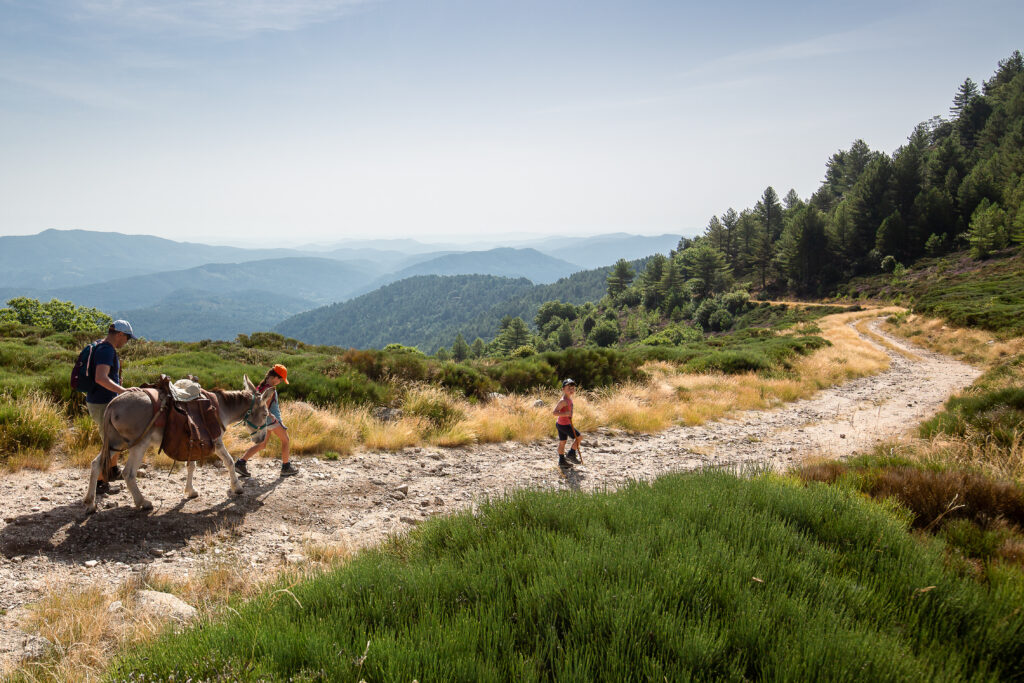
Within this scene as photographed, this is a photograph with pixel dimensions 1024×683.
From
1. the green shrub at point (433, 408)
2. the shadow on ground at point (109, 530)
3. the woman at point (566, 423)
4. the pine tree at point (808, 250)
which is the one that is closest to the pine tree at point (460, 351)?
the pine tree at point (808, 250)

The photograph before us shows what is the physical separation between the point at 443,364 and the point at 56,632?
11276 millimetres

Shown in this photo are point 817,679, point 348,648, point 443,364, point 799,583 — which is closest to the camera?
point 817,679

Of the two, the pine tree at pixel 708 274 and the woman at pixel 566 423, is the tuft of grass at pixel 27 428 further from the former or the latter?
the pine tree at pixel 708 274

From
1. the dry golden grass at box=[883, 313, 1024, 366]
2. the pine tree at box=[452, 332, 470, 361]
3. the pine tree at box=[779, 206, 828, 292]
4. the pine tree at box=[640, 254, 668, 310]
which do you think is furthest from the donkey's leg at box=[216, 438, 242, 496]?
the pine tree at box=[640, 254, 668, 310]

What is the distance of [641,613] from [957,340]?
34766mm

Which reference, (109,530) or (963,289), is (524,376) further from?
(963,289)

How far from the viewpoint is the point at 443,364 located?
14398 mm

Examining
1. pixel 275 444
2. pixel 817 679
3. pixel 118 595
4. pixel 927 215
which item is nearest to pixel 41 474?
pixel 275 444

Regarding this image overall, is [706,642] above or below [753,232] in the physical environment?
below

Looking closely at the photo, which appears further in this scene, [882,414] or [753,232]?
[753,232]

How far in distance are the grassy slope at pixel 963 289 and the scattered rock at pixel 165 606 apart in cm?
3461

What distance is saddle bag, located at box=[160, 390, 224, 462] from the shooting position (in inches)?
213

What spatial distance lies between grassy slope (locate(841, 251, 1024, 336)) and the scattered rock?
3461 cm

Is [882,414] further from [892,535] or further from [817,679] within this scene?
[817,679]
